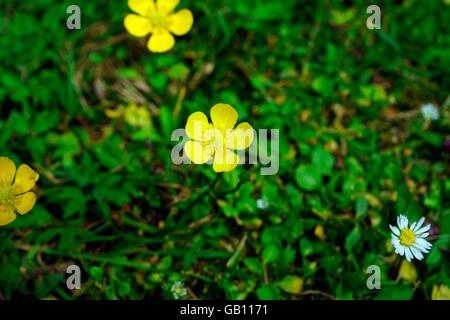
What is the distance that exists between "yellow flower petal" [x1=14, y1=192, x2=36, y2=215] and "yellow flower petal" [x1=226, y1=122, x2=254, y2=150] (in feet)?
2.95

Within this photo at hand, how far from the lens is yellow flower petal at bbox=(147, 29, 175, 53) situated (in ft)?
7.16

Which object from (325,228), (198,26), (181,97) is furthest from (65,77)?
(325,228)

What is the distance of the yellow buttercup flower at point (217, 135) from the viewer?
1.71m

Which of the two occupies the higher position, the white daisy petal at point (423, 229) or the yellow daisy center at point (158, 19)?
the yellow daisy center at point (158, 19)

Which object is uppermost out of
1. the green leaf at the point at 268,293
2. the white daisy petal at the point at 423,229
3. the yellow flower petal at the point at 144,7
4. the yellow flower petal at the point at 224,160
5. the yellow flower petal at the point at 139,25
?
the yellow flower petal at the point at 144,7

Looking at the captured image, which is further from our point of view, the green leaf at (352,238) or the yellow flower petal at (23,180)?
the green leaf at (352,238)

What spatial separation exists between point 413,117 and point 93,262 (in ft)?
7.55

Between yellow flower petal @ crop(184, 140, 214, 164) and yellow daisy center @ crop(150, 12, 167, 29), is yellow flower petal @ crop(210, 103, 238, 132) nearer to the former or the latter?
yellow flower petal @ crop(184, 140, 214, 164)

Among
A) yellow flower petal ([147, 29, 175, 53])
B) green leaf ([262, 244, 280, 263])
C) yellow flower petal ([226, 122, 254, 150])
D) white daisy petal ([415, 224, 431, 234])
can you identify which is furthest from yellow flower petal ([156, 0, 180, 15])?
white daisy petal ([415, 224, 431, 234])

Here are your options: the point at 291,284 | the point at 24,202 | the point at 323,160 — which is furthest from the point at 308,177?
the point at 24,202

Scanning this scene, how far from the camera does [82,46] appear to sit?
2840 mm

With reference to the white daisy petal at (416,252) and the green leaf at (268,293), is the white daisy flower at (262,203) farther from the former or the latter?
the white daisy petal at (416,252)

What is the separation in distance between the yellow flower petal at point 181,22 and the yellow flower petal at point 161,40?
5cm

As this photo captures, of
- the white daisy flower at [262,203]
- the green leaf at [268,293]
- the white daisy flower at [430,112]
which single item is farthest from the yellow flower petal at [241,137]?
the white daisy flower at [430,112]
